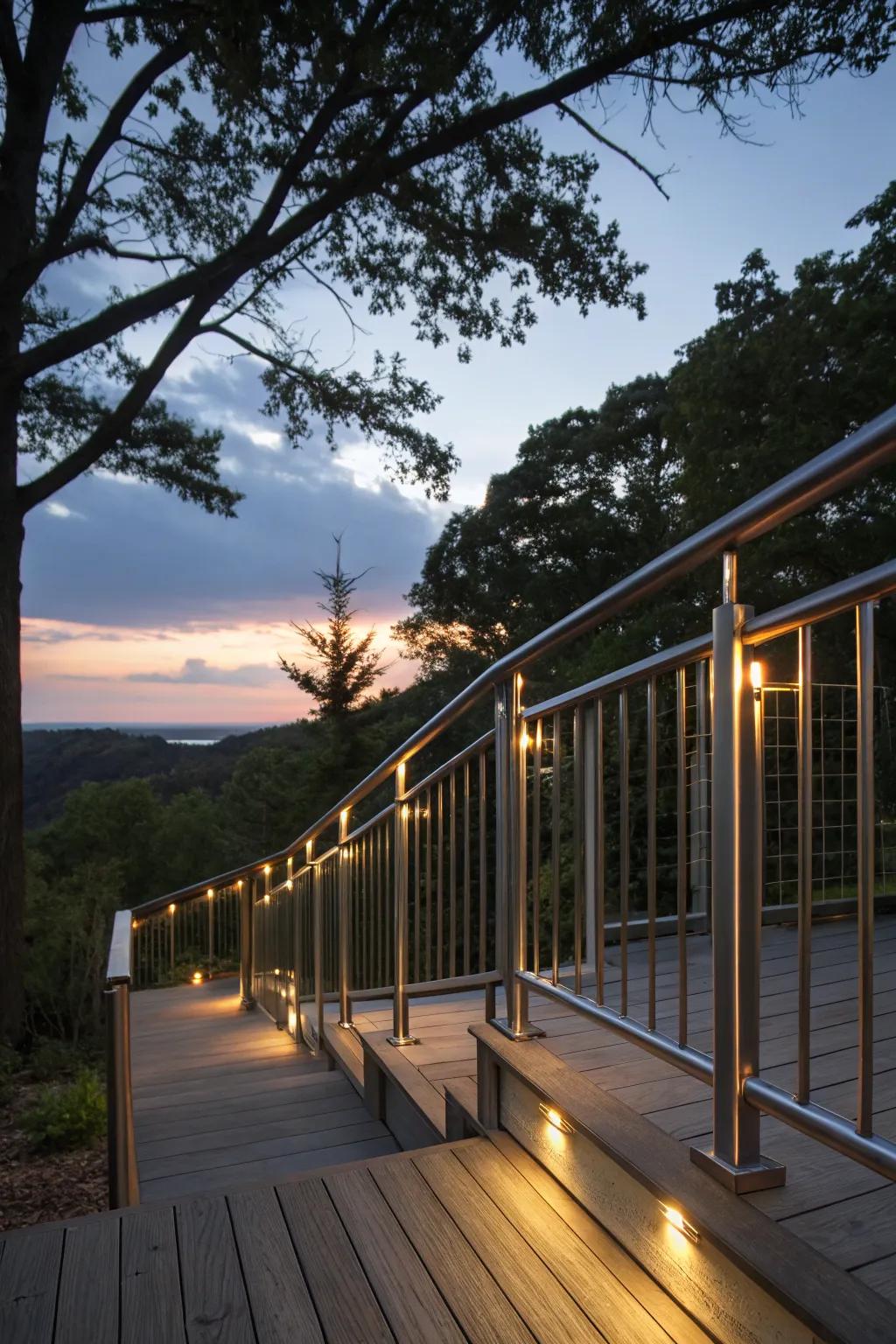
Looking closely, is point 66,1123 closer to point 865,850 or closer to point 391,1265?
point 391,1265

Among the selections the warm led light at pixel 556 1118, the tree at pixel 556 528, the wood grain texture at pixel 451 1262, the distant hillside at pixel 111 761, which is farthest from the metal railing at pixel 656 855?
the distant hillside at pixel 111 761

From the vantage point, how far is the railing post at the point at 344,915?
3.83m

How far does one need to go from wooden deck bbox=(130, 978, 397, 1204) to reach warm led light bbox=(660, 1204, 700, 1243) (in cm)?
117

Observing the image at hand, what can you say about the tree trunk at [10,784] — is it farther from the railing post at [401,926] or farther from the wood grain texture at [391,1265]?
the wood grain texture at [391,1265]

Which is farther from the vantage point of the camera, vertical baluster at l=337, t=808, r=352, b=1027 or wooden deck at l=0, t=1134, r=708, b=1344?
vertical baluster at l=337, t=808, r=352, b=1027

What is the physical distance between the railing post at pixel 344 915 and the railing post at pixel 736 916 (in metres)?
2.47

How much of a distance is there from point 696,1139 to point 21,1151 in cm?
427

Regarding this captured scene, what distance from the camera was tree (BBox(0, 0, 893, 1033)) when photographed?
22.5 ft

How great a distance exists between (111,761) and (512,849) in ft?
135

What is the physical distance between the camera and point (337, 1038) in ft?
12.8

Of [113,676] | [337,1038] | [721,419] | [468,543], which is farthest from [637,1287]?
[113,676]

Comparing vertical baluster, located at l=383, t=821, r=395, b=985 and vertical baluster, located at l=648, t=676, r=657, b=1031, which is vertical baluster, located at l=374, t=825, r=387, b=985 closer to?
vertical baluster, located at l=383, t=821, r=395, b=985

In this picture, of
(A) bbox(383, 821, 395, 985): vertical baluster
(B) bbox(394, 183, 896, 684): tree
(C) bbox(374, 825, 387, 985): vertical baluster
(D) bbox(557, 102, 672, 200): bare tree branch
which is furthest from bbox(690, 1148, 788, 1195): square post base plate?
(B) bbox(394, 183, 896, 684): tree

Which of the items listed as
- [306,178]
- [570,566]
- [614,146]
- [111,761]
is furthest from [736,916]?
[111,761]
